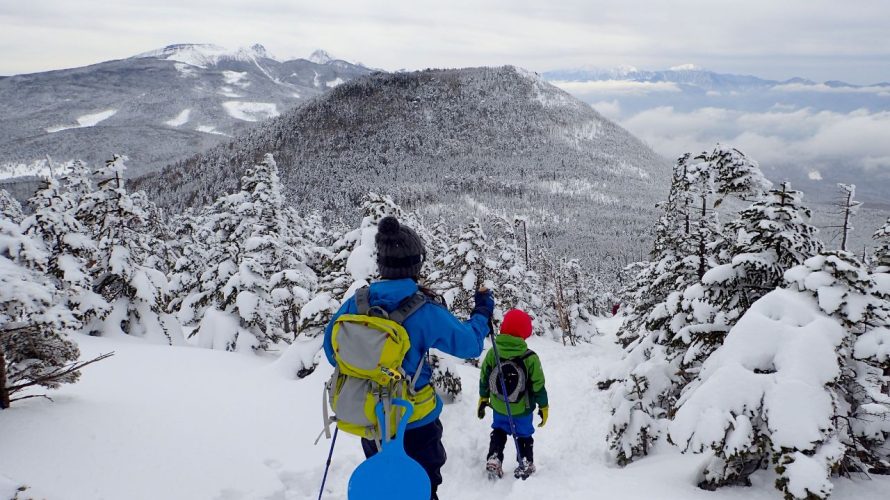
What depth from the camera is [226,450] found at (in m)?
6.80

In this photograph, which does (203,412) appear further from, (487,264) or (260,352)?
(487,264)

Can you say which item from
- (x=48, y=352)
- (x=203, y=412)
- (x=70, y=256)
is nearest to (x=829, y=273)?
(x=203, y=412)

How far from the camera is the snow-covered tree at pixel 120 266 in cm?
1767

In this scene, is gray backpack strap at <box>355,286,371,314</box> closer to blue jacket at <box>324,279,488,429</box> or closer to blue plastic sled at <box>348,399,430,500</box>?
blue jacket at <box>324,279,488,429</box>

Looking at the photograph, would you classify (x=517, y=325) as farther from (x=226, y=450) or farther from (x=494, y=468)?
(x=226, y=450)

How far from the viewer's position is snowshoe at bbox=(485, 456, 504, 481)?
691 cm

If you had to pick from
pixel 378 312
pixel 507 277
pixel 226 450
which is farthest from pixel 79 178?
pixel 378 312

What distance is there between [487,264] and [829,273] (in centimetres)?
1619

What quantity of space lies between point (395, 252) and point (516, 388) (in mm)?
3675

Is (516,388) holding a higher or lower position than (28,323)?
lower

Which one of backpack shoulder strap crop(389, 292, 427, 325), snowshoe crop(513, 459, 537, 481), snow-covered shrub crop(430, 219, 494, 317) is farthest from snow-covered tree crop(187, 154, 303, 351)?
backpack shoulder strap crop(389, 292, 427, 325)

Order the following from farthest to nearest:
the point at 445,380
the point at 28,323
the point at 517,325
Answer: the point at 445,380, the point at 517,325, the point at 28,323

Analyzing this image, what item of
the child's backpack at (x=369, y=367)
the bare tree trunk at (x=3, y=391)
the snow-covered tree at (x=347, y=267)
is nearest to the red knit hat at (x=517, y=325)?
the child's backpack at (x=369, y=367)

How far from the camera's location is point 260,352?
62.0ft
